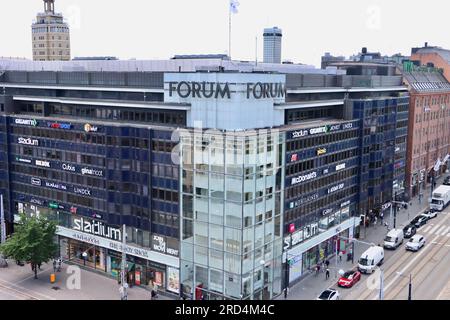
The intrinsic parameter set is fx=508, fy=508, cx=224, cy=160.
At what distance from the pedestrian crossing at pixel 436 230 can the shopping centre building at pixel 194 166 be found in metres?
13.0

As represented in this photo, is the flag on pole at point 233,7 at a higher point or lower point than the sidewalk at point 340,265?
higher

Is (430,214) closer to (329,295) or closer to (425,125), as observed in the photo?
A: (425,125)

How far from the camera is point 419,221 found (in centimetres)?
8712

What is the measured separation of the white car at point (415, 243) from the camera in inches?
2889

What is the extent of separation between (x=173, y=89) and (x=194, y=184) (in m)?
10.8

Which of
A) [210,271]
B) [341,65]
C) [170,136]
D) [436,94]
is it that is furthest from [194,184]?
[436,94]

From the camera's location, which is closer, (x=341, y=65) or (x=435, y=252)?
(x=435, y=252)

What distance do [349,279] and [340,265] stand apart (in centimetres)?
734

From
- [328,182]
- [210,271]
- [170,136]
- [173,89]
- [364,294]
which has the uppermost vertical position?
[173,89]

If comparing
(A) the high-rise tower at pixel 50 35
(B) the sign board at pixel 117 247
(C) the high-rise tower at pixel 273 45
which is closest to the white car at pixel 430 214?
(C) the high-rise tower at pixel 273 45

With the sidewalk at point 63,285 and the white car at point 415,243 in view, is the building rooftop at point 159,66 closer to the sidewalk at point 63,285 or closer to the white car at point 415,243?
the sidewalk at point 63,285

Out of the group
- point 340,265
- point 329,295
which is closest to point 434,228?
point 340,265

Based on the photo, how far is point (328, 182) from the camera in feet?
220

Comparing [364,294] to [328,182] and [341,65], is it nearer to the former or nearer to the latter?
[328,182]
